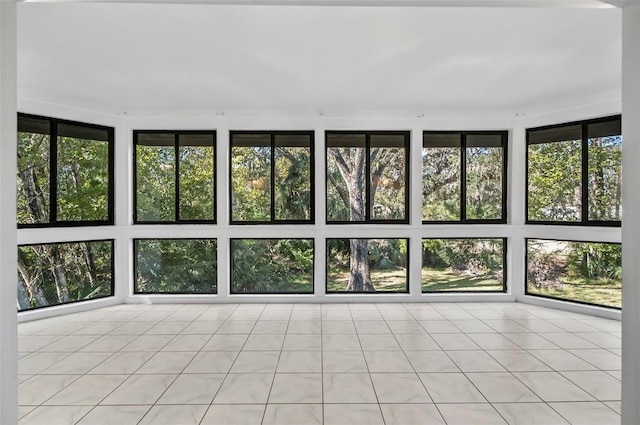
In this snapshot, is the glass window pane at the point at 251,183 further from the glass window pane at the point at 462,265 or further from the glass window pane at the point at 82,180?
the glass window pane at the point at 462,265

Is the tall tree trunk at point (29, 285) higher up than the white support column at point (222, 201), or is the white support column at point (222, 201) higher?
the white support column at point (222, 201)

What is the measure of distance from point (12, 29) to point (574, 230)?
6.18m

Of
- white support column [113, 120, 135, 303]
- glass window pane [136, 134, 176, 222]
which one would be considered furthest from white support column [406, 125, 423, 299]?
white support column [113, 120, 135, 303]

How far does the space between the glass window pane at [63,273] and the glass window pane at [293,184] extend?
2.78 metres

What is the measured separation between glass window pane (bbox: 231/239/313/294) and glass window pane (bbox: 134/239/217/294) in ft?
Answer: 1.32

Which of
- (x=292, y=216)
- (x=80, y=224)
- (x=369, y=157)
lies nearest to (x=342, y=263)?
(x=292, y=216)


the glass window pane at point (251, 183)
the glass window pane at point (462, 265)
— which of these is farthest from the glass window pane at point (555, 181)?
the glass window pane at point (251, 183)

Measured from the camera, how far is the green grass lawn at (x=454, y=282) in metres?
5.62

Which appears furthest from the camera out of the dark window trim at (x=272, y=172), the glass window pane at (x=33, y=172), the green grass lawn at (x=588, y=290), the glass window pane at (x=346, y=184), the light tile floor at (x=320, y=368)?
the glass window pane at (x=346, y=184)

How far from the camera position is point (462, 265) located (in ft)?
18.9

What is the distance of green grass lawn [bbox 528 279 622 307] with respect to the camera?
521cm

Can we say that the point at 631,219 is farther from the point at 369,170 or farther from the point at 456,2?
the point at 369,170

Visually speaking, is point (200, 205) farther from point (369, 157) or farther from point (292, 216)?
point (369, 157)

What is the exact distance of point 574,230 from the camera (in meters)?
4.84
